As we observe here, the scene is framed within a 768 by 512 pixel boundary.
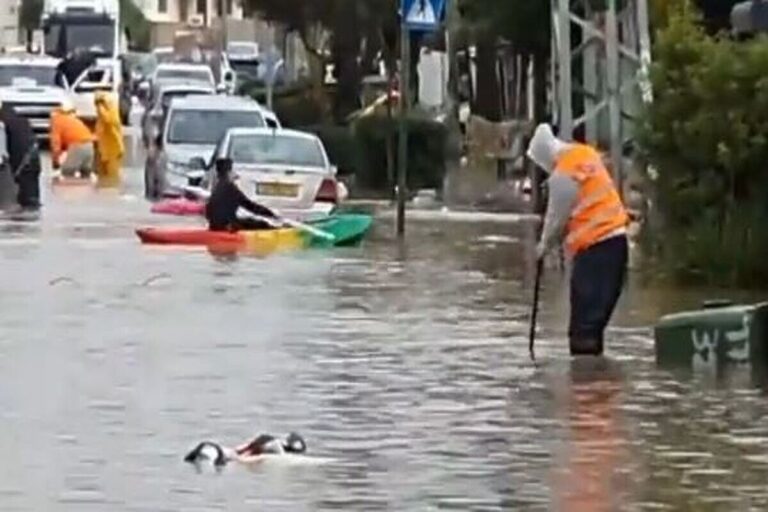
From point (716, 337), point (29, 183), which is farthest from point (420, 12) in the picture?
point (716, 337)

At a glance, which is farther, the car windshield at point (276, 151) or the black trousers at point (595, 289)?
the car windshield at point (276, 151)

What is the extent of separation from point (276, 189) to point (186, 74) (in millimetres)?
37610

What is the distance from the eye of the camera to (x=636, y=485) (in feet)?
42.2

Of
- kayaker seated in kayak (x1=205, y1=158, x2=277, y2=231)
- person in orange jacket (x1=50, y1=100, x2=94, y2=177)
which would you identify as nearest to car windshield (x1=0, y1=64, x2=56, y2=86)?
person in orange jacket (x1=50, y1=100, x2=94, y2=177)

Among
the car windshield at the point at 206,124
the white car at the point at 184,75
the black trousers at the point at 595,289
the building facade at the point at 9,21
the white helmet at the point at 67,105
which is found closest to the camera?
the black trousers at the point at 595,289

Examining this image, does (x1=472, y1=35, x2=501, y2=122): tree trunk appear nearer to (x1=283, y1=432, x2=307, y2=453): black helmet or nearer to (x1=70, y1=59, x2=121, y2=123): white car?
(x1=70, y1=59, x2=121, y2=123): white car

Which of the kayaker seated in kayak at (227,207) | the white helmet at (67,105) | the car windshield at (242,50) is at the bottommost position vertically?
the car windshield at (242,50)

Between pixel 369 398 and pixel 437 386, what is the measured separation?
0.79 m

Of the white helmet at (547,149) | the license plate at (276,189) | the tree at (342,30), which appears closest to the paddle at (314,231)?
the license plate at (276,189)

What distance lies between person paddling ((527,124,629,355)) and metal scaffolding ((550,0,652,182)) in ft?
20.9

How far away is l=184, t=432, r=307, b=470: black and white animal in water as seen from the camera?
1344 cm

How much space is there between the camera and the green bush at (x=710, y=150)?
23516mm

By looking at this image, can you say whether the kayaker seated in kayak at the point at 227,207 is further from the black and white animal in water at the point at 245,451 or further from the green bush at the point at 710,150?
the black and white animal in water at the point at 245,451

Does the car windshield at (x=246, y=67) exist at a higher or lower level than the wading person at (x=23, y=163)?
lower
